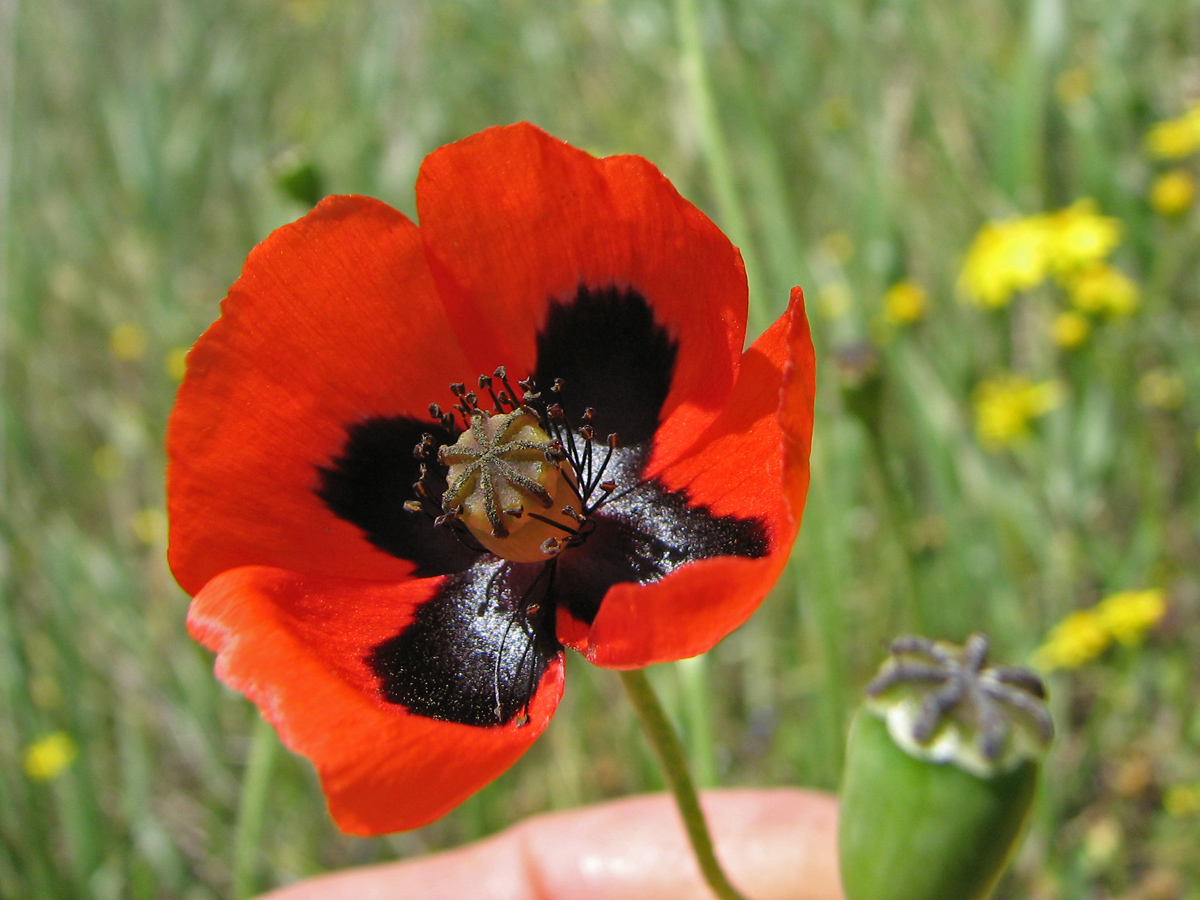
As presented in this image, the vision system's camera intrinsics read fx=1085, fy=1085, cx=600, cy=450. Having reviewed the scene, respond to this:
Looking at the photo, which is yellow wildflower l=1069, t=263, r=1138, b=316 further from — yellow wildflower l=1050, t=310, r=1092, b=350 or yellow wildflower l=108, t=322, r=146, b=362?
yellow wildflower l=108, t=322, r=146, b=362

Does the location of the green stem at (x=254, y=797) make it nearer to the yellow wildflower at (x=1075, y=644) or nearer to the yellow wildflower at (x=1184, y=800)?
the yellow wildflower at (x=1075, y=644)

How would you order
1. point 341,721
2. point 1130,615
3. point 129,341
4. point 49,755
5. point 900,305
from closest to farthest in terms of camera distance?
point 341,721 → point 1130,615 → point 49,755 → point 900,305 → point 129,341

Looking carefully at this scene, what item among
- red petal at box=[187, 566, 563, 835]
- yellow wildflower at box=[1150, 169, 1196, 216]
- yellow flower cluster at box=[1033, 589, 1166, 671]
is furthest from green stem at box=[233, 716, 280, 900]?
yellow wildflower at box=[1150, 169, 1196, 216]

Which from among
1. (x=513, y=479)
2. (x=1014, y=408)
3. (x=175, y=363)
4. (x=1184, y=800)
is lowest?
(x=1184, y=800)

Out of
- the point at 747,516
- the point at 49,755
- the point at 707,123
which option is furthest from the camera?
the point at 49,755

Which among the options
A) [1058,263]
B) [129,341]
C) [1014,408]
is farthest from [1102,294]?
[129,341]

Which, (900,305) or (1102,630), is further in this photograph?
(900,305)

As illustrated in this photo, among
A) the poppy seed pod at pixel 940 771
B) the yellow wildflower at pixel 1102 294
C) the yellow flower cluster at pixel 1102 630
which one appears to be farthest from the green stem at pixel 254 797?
the yellow wildflower at pixel 1102 294

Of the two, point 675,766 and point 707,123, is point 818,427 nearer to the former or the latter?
point 707,123
